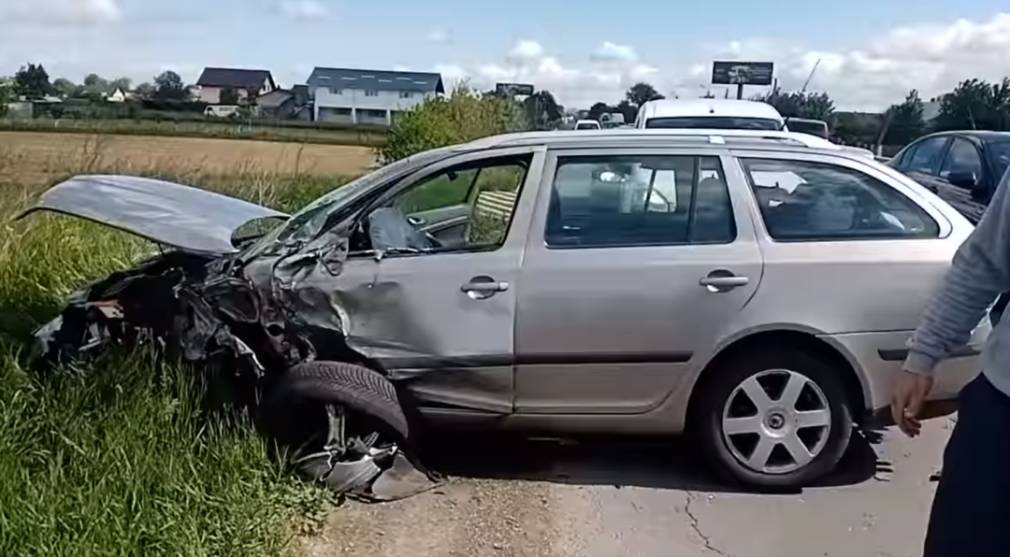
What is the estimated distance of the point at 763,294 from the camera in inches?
176

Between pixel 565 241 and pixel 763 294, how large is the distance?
958 millimetres

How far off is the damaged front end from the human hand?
8.23ft

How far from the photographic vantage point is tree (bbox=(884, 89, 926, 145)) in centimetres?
2845

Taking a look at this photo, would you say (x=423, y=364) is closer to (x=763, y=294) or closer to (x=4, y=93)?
(x=763, y=294)

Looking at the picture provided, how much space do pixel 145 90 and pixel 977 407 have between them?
72.1m

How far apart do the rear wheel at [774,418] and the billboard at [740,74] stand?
79.3ft

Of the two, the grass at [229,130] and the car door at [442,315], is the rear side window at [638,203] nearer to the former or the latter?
the car door at [442,315]

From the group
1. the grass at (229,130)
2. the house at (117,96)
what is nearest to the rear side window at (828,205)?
the grass at (229,130)

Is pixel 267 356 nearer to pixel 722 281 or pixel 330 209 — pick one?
pixel 330 209

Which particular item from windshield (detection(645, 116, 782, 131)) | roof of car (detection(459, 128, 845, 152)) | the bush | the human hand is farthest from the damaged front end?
the bush

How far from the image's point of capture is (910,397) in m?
2.34

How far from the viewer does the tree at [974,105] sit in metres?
24.8

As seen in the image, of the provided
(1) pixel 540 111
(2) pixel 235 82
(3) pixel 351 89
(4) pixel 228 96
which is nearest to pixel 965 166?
(1) pixel 540 111

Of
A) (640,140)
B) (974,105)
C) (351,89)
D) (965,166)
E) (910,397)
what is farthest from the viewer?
(351,89)
